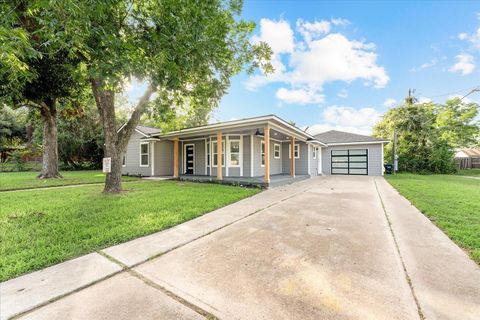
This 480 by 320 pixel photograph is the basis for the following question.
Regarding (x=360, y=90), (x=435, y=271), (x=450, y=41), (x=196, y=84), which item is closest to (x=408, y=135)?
(x=360, y=90)

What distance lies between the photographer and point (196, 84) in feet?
27.2

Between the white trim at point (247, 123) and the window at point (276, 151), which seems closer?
the white trim at point (247, 123)

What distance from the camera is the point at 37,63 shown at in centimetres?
706

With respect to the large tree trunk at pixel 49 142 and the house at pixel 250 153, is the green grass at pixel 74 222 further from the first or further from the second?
the large tree trunk at pixel 49 142

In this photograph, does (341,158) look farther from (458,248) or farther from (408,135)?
(458,248)

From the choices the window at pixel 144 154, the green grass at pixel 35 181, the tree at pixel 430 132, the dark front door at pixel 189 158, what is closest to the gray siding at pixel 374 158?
the tree at pixel 430 132

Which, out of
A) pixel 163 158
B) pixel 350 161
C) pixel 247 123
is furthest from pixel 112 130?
pixel 350 161

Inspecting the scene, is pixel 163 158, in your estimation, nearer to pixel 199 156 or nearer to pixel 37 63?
pixel 199 156

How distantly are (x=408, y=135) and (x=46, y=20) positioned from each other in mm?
24875

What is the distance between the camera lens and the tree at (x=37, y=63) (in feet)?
10.9

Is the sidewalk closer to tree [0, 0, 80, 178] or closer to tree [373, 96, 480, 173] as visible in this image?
tree [0, 0, 80, 178]

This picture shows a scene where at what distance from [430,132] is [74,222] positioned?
26.2 meters

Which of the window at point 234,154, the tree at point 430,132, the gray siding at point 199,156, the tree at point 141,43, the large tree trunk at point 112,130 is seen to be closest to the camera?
the tree at point 141,43

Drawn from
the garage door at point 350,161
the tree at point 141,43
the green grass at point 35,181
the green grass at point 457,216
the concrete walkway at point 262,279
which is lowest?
the concrete walkway at point 262,279
